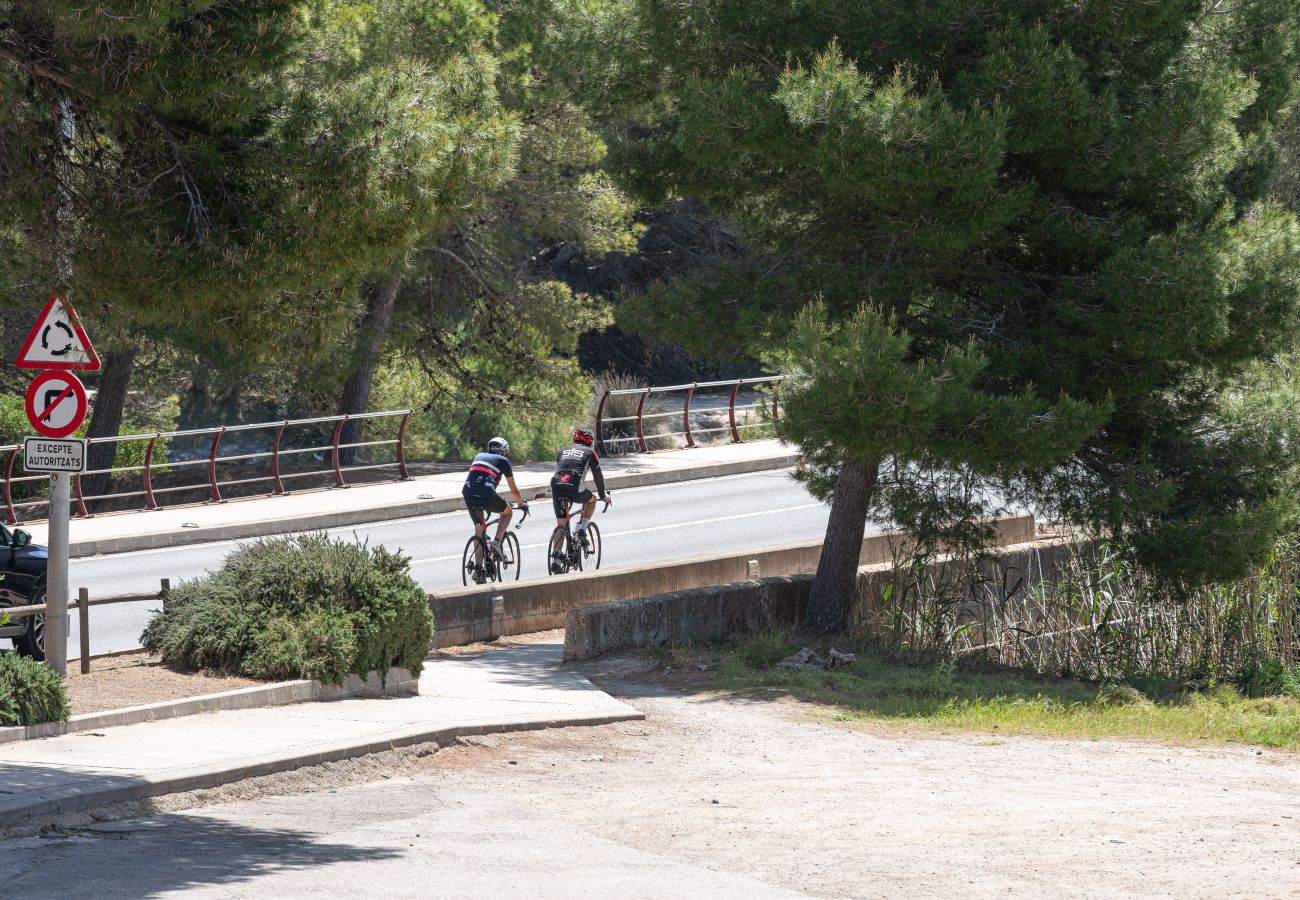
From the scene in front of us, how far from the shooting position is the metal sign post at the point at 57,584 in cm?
1022

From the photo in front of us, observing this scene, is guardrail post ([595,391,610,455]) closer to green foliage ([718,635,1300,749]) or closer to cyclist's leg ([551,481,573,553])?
cyclist's leg ([551,481,573,553])

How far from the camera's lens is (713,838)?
7816 mm

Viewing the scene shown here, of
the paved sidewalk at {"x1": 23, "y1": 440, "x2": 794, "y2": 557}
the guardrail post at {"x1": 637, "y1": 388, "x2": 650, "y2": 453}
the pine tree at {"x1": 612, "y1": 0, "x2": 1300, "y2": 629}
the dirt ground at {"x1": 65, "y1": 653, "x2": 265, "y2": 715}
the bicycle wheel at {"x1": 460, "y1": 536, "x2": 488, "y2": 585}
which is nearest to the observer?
the dirt ground at {"x1": 65, "y1": 653, "x2": 265, "y2": 715}

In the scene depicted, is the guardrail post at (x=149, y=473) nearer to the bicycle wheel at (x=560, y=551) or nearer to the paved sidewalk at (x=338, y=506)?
the paved sidewalk at (x=338, y=506)

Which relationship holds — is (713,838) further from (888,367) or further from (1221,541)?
(1221,541)

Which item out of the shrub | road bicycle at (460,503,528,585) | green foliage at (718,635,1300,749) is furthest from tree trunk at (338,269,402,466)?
the shrub

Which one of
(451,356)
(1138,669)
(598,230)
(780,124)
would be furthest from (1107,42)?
(451,356)

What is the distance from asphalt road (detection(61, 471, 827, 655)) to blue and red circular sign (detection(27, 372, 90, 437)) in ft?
14.3

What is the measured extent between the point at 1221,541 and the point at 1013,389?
243cm

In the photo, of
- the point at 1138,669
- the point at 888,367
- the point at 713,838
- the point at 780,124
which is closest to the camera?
the point at 713,838

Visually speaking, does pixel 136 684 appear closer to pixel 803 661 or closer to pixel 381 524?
pixel 803 661

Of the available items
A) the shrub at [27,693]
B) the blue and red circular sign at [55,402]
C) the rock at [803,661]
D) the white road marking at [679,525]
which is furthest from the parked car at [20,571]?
the white road marking at [679,525]

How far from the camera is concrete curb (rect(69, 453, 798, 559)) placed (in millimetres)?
20469

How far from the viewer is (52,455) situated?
32.6ft
